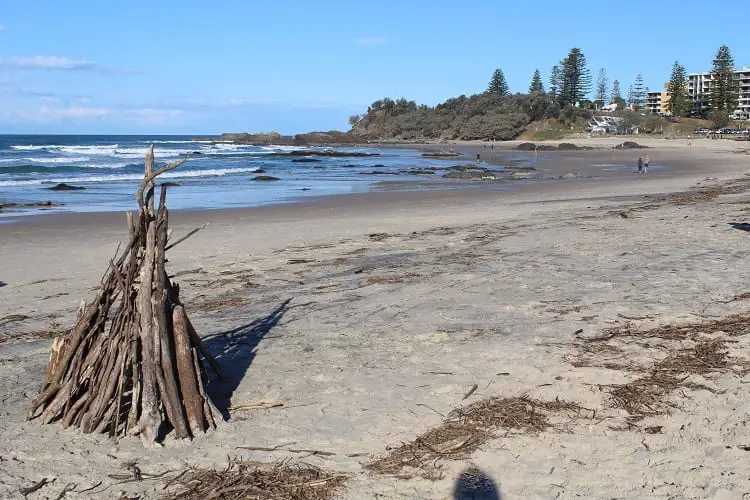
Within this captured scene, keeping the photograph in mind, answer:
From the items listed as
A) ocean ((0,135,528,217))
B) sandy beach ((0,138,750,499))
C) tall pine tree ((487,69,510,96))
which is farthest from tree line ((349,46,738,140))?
sandy beach ((0,138,750,499))

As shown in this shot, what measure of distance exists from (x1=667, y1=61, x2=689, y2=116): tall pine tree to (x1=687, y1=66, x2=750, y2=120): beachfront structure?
3.45 m

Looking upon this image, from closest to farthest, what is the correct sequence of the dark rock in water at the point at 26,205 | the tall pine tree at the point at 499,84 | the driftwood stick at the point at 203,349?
Answer: the driftwood stick at the point at 203,349, the dark rock in water at the point at 26,205, the tall pine tree at the point at 499,84

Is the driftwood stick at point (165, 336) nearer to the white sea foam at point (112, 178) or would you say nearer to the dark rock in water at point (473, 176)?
the dark rock in water at point (473, 176)

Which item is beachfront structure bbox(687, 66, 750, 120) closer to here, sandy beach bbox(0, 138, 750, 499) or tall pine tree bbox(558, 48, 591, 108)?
tall pine tree bbox(558, 48, 591, 108)

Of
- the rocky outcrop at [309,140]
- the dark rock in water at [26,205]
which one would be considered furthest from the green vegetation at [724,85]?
the dark rock in water at [26,205]

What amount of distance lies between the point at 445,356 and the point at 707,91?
116 meters

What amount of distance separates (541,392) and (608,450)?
2.78 feet

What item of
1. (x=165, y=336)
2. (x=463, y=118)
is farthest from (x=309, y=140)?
(x=165, y=336)

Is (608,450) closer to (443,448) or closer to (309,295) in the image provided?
(443,448)

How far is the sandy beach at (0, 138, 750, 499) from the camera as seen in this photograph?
377 centimetres

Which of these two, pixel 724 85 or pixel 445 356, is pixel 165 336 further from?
pixel 724 85

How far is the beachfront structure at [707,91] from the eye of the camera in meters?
112

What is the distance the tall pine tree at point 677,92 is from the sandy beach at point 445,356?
10492 centimetres

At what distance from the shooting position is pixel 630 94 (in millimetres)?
152875
